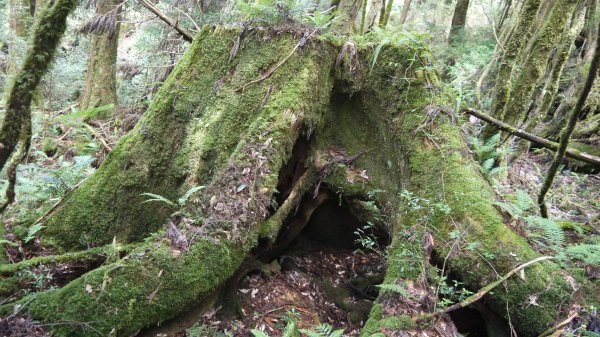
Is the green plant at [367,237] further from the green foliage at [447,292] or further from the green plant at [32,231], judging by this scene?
the green plant at [32,231]

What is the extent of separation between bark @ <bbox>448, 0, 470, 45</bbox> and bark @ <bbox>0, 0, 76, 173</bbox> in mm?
15204

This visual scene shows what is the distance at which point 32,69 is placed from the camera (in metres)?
2.99

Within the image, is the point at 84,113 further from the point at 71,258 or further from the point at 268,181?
the point at 268,181

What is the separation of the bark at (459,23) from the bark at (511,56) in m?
9.13

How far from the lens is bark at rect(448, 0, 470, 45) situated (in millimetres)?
15373

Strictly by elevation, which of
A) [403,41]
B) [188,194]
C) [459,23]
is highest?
[459,23]

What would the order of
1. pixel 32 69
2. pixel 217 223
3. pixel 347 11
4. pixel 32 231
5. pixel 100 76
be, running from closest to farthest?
1. pixel 32 69
2. pixel 217 223
3. pixel 32 231
4. pixel 347 11
5. pixel 100 76

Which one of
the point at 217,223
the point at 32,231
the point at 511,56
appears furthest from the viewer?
the point at 511,56

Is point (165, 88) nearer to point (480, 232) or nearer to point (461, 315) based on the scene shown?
point (480, 232)

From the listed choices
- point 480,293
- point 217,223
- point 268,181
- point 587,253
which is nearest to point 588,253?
point 587,253

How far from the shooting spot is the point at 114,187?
4473 mm

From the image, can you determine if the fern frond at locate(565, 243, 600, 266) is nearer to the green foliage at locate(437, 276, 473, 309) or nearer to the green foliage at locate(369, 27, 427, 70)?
the green foliage at locate(437, 276, 473, 309)

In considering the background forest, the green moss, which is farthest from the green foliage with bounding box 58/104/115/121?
the green moss

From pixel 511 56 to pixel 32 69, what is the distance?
7.08m
